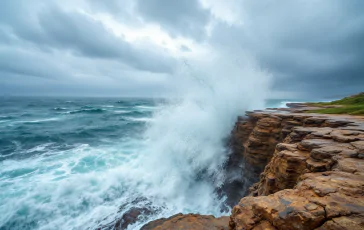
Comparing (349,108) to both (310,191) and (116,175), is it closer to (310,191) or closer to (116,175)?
(310,191)

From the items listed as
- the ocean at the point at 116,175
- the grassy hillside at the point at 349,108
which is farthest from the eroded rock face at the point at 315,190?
the grassy hillside at the point at 349,108

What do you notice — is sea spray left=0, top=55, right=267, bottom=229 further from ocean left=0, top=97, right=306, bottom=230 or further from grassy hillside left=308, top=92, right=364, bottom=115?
grassy hillside left=308, top=92, right=364, bottom=115

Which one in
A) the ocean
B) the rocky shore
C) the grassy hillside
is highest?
the grassy hillside

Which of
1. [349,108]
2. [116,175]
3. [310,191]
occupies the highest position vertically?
[349,108]

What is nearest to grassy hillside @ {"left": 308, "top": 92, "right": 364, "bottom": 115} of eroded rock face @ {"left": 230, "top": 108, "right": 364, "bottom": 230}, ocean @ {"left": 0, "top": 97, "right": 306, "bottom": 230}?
ocean @ {"left": 0, "top": 97, "right": 306, "bottom": 230}

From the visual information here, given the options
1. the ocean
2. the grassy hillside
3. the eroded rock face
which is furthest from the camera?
the grassy hillside

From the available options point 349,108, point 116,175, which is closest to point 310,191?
point 116,175

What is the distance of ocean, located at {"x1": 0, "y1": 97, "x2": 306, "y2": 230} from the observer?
7.11 m

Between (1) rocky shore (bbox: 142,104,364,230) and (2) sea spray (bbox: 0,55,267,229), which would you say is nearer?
(1) rocky shore (bbox: 142,104,364,230)

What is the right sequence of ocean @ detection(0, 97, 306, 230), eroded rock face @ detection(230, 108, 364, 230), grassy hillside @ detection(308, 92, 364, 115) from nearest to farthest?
eroded rock face @ detection(230, 108, 364, 230) < ocean @ detection(0, 97, 306, 230) < grassy hillside @ detection(308, 92, 364, 115)

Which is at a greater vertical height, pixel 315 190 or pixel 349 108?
pixel 349 108

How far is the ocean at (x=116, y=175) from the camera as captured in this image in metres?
7.11

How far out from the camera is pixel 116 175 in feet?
32.6

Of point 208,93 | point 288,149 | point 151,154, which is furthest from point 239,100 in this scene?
point 288,149
